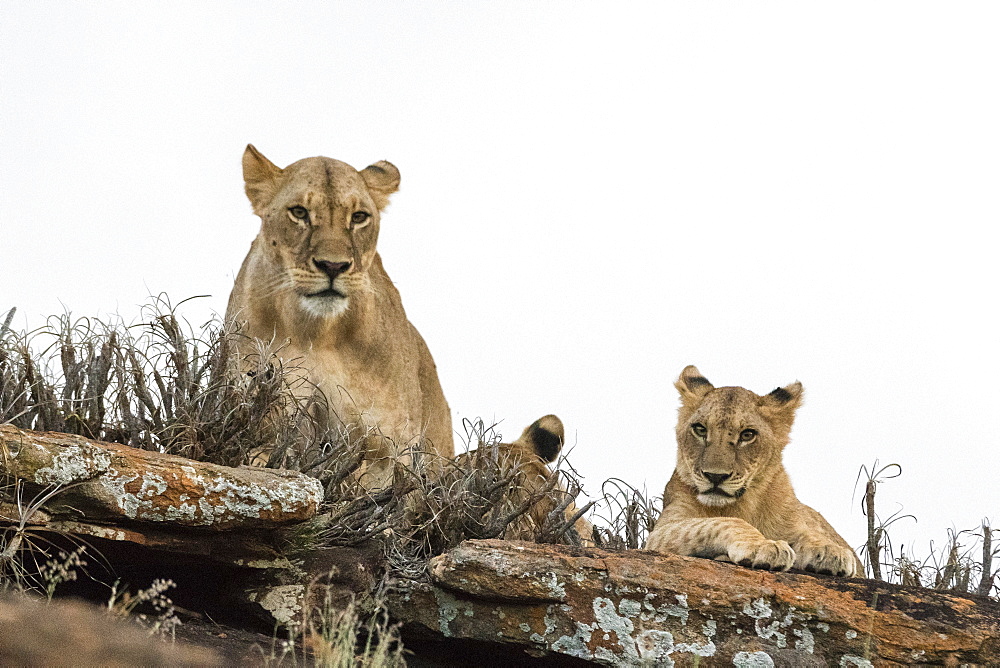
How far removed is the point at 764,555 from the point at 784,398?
1.57m

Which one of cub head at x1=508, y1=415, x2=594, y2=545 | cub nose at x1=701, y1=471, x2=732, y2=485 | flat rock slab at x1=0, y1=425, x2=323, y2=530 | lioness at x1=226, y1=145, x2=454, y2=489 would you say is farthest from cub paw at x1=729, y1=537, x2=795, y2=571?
lioness at x1=226, y1=145, x2=454, y2=489

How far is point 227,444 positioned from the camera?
617 centimetres

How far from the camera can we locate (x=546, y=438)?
827 cm

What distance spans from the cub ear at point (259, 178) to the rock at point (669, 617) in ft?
11.1

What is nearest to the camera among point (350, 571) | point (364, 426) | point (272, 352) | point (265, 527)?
point (265, 527)

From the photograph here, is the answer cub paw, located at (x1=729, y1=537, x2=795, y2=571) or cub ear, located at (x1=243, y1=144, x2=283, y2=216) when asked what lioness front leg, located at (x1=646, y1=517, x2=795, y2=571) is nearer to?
cub paw, located at (x1=729, y1=537, x2=795, y2=571)

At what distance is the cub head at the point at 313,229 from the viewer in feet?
24.7

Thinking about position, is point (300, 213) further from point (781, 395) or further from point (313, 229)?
point (781, 395)

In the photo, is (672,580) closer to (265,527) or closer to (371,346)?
(265,527)

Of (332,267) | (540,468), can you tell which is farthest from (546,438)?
(332,267)

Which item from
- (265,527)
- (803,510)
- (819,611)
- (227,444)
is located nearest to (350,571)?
(265,527)

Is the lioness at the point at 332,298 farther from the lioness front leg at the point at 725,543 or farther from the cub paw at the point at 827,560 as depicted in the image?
the cub paw at the point at 827,560

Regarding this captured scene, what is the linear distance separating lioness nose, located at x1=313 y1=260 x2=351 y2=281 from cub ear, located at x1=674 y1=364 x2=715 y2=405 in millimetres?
2193

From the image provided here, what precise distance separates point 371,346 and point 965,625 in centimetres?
401
